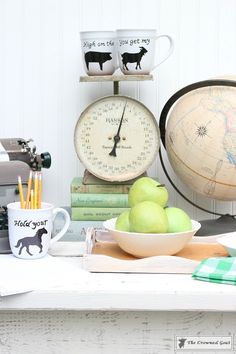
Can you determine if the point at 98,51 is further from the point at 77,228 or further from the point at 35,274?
the point at 35,274

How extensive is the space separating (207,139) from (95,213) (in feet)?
1.12

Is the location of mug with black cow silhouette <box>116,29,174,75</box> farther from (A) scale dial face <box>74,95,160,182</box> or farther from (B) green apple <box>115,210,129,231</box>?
(B) green apple <box>115,210,129,231</box>

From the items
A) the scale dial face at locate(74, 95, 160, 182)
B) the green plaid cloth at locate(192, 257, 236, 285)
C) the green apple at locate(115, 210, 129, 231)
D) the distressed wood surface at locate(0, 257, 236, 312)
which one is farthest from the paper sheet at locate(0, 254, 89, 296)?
the scale dial face at locate(74, 95, 160, 182)

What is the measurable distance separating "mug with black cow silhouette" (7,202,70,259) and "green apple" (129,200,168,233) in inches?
7.4

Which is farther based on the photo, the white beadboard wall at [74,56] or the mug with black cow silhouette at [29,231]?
the white beadboard wall at [74,56]

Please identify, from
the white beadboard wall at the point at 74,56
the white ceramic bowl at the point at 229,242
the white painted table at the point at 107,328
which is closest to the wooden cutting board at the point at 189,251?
the white ceramic bowl at the point at 229,242

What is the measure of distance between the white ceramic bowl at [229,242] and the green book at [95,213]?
12.7 inches

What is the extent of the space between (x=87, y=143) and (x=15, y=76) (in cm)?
35

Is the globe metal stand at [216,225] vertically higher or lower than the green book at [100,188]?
lower

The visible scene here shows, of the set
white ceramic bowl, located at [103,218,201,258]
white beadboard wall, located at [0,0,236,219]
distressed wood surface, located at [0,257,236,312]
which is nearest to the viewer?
distressed wood surface, located at [0,257,236,312]

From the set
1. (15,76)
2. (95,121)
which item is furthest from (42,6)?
(95,121)

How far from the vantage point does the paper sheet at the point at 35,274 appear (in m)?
1.29

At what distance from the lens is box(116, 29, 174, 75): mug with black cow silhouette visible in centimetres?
174

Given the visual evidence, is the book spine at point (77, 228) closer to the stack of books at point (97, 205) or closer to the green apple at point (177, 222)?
the stack of books at point (97, 205)
